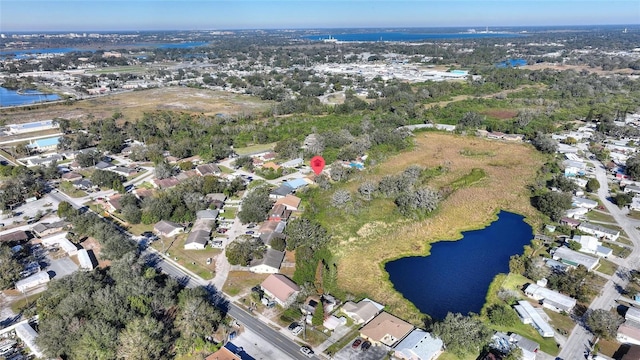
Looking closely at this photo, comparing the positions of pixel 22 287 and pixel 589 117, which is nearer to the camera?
pixel 22 287

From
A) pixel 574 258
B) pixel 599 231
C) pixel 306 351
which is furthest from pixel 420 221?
pixel 306 351

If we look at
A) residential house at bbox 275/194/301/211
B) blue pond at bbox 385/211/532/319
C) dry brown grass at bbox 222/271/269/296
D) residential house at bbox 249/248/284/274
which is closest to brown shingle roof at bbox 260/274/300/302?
dry brown grass at bbox 222/271/269/296

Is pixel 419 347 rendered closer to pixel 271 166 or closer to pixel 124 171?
pixel 271 166

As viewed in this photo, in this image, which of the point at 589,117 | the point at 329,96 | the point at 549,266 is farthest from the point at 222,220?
the point at 589,117

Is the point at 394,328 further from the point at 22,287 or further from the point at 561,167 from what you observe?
the point at 561,167

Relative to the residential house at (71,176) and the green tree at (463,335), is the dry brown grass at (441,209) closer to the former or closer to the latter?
the green tree at (463,335)

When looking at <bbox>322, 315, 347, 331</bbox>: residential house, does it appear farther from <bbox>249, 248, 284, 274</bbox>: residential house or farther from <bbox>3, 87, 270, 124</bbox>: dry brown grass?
<bbox>3, 87, 270, 124</bbox>: dry brown grass

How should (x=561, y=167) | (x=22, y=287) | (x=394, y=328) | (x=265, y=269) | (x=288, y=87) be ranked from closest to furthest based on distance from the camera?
(x=394, y=328) < (x=22, y=287) < (x=265, y=269) < (x=561, y=167) < (x=288, y=87)
